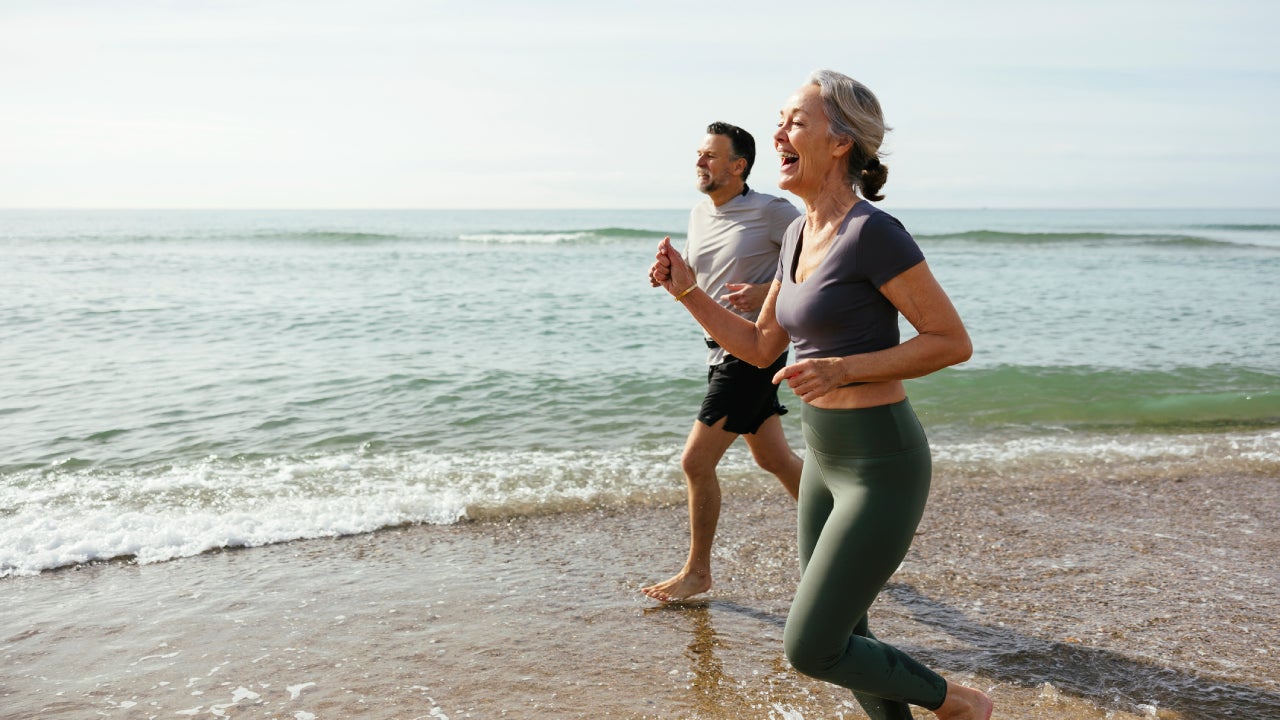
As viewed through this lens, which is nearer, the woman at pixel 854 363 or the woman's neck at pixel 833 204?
the woman at pixel 854 363

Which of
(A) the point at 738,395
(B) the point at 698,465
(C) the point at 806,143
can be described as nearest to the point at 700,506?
(B) the point at 698,465

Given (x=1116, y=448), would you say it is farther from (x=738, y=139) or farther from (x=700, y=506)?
(x=738, y=139)

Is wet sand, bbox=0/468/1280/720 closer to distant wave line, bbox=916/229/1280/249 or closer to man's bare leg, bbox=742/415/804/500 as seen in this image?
man's bare leg, bbox=742/415/804/500

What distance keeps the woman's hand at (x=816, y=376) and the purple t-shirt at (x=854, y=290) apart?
0.42ft

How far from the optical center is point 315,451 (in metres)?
7.71

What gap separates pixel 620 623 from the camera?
423cm

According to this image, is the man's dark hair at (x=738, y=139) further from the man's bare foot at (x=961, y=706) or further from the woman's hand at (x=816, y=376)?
the man's bare foot at (x=961, y=706)

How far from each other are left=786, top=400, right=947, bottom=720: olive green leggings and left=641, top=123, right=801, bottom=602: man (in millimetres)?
1631

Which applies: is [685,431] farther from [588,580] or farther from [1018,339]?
[1018,339]

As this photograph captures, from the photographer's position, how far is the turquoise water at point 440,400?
631 centimetres

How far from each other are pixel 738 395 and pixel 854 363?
1.88 meters

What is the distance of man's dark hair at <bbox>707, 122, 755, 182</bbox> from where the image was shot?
4.31 metres

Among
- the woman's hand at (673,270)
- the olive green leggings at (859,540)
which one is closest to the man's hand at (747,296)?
the woman's hand at (673,270)

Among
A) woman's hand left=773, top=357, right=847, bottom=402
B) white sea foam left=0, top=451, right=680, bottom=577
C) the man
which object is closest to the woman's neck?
woman's hand left=773, top=357, right=847, bottom=402
